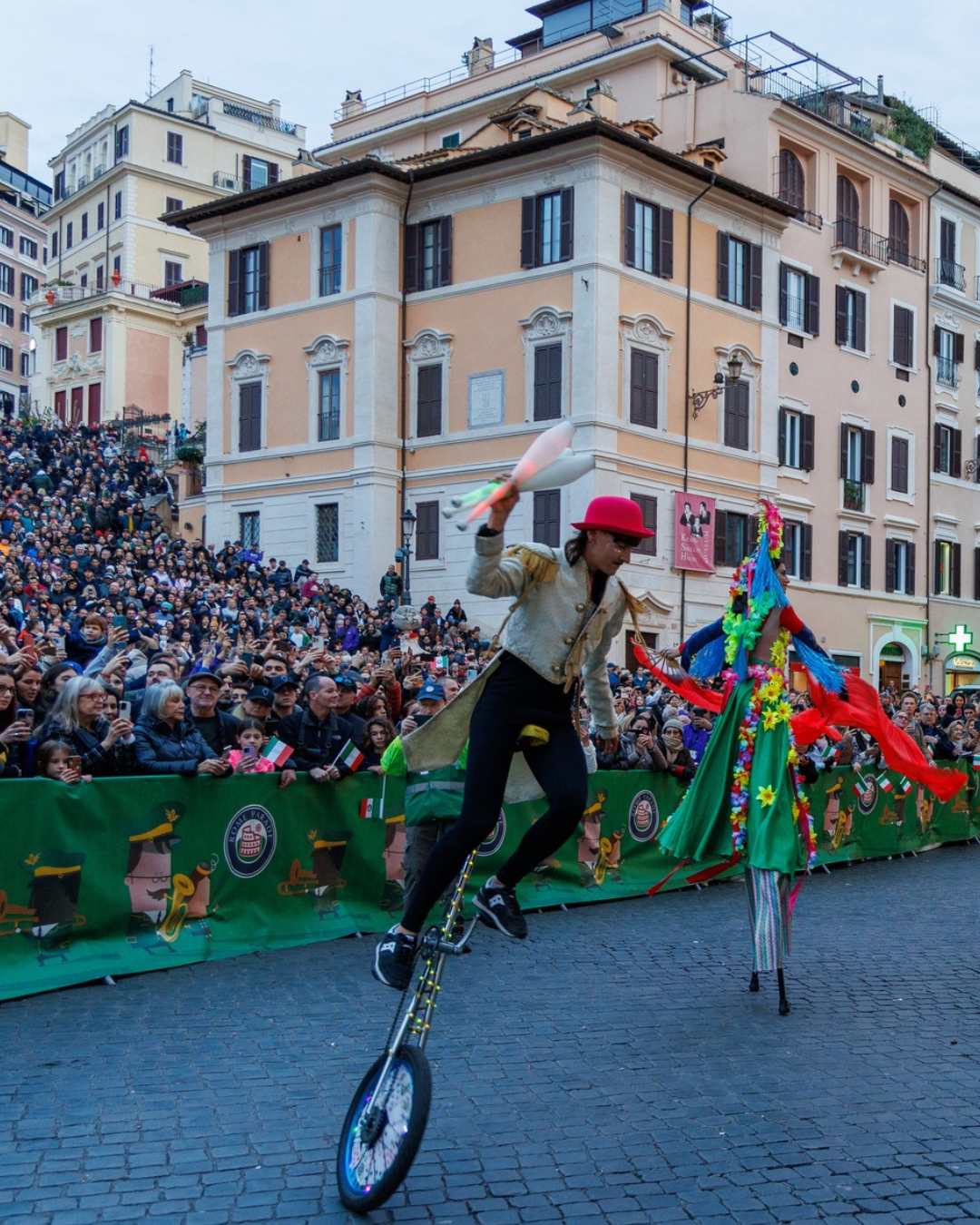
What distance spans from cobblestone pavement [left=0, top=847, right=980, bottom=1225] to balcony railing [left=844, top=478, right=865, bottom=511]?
1303 inches

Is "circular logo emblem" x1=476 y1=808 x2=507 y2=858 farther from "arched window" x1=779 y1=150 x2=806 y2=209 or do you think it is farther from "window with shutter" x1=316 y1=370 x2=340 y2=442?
"arched window" x1=779 y1=150 x2=806 y2=209

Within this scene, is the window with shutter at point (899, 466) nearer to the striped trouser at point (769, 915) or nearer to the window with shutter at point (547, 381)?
the window with shutter at point (547, 381)

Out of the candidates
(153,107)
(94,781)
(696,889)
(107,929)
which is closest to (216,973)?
(107,929)

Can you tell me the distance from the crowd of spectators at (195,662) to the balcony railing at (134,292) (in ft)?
82.5

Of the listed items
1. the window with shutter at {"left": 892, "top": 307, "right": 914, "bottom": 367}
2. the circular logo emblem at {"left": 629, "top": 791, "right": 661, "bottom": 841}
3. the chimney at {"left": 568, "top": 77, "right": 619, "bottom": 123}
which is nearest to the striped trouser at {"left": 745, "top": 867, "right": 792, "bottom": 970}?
the circular logo emblem at {"left": 629, "top": 791, "right": 661, "bottom": 841}

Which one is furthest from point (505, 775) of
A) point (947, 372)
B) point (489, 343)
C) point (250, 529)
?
point (947, 372)

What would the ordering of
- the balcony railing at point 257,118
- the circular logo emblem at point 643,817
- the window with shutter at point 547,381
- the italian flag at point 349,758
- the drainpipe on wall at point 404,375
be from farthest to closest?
the balcony railing at point 257,118
the drainpipe on wall at point 404,375
the window with shutter at point 547,381
the circular logo emblem at point 643,817
the italian flag at point 349,758

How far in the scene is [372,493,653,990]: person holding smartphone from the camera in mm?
5809

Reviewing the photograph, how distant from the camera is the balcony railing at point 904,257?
146 feet

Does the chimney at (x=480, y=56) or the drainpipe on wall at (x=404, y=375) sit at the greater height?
the chimney at (x=480, y=56)

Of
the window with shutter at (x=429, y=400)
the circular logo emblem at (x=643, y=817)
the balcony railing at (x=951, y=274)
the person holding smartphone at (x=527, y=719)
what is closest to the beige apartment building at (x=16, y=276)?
the window with shutter at (x=429, y=400)

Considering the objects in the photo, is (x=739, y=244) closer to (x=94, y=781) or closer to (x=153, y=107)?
(x=94, y=781)

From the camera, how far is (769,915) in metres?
8.59

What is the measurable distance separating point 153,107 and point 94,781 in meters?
69.3
